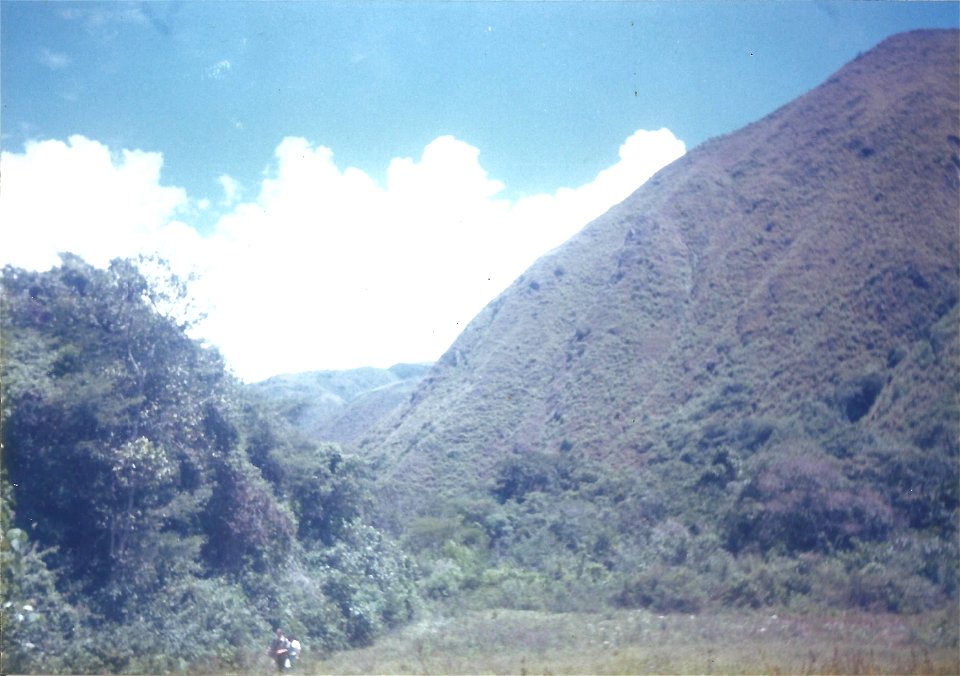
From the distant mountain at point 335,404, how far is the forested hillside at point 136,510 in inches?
161

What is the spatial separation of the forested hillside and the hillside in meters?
6.86

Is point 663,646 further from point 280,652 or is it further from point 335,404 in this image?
point 335,404

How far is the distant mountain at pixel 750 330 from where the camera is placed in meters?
24.4

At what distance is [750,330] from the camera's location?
3416 centimetres

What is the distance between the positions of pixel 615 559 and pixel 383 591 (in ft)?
24.9

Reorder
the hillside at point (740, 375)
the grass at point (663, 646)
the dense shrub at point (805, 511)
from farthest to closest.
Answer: the hillside at point (740, 375), the dense shrub at point (805, 511), the grass at point (663, 646)

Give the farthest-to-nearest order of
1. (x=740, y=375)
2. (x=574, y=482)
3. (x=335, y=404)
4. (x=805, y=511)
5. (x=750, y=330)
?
(x=335, y=404), (x=750, y=330), (x=740, y=375), (x=574, y=482), (x=805, y=511)

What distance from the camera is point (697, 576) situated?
16625 millimetres

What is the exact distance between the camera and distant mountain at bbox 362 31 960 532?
80.1 feet

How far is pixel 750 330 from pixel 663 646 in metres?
26.1

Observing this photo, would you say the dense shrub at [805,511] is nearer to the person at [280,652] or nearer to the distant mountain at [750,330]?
the distant mountain at [750,330]

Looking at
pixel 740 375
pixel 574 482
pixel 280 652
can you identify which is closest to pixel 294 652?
pixel 280 652

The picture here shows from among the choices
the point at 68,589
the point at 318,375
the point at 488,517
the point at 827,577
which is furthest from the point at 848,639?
the point at 318,375

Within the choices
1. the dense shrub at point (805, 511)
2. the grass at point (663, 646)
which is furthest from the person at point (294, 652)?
the dense shrub at point (805, 511)
